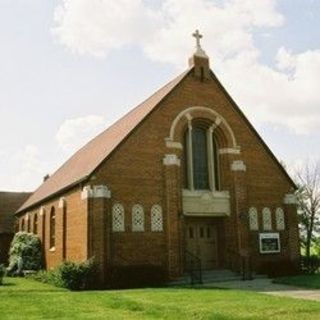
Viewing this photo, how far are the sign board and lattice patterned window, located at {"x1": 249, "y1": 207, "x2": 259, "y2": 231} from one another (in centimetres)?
48

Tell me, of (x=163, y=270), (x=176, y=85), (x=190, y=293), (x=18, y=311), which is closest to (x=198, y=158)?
(x=176, y=85)

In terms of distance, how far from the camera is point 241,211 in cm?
2658

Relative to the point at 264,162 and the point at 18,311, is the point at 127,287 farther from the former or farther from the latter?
the point at 264,162

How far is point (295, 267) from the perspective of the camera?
89.2ft

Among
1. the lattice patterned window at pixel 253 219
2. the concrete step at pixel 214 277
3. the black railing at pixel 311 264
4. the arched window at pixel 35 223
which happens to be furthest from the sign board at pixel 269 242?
the arched window at pixel 35 223

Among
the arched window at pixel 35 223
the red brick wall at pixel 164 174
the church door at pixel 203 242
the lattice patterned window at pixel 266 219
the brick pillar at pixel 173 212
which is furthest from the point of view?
the arched window at pixel 35 223

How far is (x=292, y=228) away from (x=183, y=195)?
Result: 22.1 feet

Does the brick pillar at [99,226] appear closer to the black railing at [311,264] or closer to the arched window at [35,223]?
the black railing at [311,264]

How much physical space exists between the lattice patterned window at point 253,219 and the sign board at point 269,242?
0.48m

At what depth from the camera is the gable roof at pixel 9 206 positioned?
142 ft

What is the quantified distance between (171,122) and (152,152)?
193 cm

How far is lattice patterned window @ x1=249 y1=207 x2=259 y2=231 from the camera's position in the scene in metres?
27.1

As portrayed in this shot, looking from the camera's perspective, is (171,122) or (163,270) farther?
(171,122)

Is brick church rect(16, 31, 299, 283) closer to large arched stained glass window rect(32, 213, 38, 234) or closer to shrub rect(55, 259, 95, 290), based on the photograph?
shrub rect(55, 259, 95, 290)
